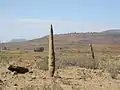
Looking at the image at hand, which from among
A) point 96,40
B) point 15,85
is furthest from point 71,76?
point 96,40

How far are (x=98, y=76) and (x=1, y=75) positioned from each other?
6588 mm

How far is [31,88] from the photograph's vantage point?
17.4m

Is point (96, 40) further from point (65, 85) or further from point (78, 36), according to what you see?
point (65, 85)

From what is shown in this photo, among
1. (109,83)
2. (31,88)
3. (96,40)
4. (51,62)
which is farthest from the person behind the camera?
(96,40)

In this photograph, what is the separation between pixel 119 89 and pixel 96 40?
147m

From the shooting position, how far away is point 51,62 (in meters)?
23.2

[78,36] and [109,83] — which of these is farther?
[78,36]

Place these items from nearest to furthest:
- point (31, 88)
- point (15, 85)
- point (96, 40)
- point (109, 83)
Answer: point (31, 88) → point (15, 85) → point (109, 83) → point (96, 40)

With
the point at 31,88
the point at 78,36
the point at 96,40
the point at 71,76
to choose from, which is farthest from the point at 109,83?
the point at 78,36

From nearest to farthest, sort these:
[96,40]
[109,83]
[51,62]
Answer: [109,83], [51,62], [96,40]

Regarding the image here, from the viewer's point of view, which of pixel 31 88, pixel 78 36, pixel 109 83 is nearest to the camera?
pixel 31 88

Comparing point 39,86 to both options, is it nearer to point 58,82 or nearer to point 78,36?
point 58,82

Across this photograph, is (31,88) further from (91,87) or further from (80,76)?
(80,76)

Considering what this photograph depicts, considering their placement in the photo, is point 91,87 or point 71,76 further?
point 71,76
